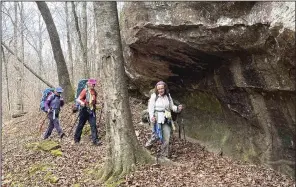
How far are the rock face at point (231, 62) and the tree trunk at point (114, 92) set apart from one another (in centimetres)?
87

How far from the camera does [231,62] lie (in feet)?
24.7

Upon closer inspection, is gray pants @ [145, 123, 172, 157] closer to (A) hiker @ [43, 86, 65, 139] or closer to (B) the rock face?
(B) the rock face

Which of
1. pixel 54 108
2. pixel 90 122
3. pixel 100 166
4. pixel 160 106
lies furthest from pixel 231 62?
pixel 54 108

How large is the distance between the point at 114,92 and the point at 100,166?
1.93 meters

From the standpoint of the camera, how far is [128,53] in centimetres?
948

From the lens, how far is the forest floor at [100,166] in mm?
6695

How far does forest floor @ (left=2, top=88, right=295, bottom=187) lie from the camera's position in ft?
22.0

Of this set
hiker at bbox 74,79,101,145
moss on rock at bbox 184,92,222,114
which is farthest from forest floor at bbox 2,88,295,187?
moss on rock at bbox 184,92,222,114

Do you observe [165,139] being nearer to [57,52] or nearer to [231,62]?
[231,62]

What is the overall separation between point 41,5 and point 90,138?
24.0 feet

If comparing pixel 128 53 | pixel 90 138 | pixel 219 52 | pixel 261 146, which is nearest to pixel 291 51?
pixel 219 52

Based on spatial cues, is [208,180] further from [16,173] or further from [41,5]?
[41,5]

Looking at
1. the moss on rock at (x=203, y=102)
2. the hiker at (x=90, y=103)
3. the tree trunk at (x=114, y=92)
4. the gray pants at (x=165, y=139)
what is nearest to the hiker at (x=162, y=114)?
the gray pants at (x=165, y=139)

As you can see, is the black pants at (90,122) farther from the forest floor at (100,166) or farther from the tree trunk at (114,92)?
the tree trunk at (114,92)
